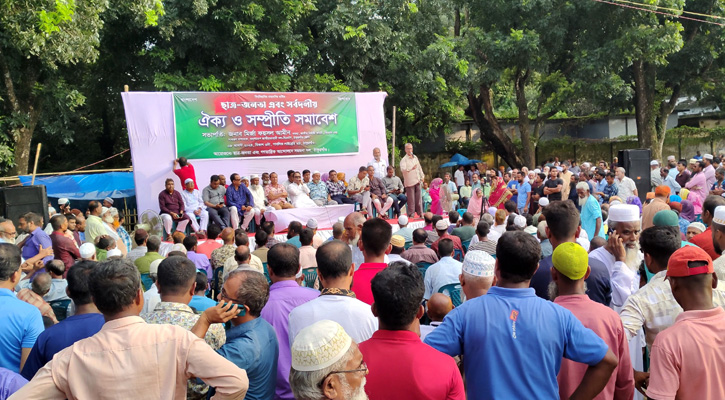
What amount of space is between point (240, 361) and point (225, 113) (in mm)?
11495

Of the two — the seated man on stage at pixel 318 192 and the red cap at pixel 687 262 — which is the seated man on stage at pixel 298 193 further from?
the red cap at pixel 687 262

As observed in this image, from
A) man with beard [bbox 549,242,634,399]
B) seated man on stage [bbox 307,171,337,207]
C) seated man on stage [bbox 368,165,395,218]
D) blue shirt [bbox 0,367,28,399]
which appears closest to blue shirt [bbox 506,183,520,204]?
seated man on stage [bbox 368,165,395,218]

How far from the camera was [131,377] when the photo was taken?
2.34 meters

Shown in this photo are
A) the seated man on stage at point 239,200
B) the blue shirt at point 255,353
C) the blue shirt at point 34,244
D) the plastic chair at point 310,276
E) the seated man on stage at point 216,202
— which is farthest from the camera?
the seated man on stage at point 239,200

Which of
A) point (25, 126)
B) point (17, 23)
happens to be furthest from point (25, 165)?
point (17, 23)

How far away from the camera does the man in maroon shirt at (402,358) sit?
2.34 meters

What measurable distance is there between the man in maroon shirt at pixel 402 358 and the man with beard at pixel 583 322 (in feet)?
2.47

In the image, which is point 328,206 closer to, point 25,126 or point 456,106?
point 25,126

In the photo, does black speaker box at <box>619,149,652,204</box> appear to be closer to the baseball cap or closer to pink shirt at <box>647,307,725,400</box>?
the baseball cap

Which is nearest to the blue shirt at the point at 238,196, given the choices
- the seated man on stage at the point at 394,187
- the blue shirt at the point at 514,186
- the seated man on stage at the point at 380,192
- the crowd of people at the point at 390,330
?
the seated man on stage at the point at 380,192

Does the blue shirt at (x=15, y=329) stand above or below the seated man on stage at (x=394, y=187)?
below

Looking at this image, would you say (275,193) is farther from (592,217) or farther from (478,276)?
(478,276)

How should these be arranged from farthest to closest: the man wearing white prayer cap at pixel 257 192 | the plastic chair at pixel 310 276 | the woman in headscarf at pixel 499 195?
the woman in headscarf at pixel 499 195 < the man wearing white prayer cap at pixel 257 192 < the plastic chair at pixel 310 276

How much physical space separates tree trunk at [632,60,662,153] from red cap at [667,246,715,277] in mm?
22367
